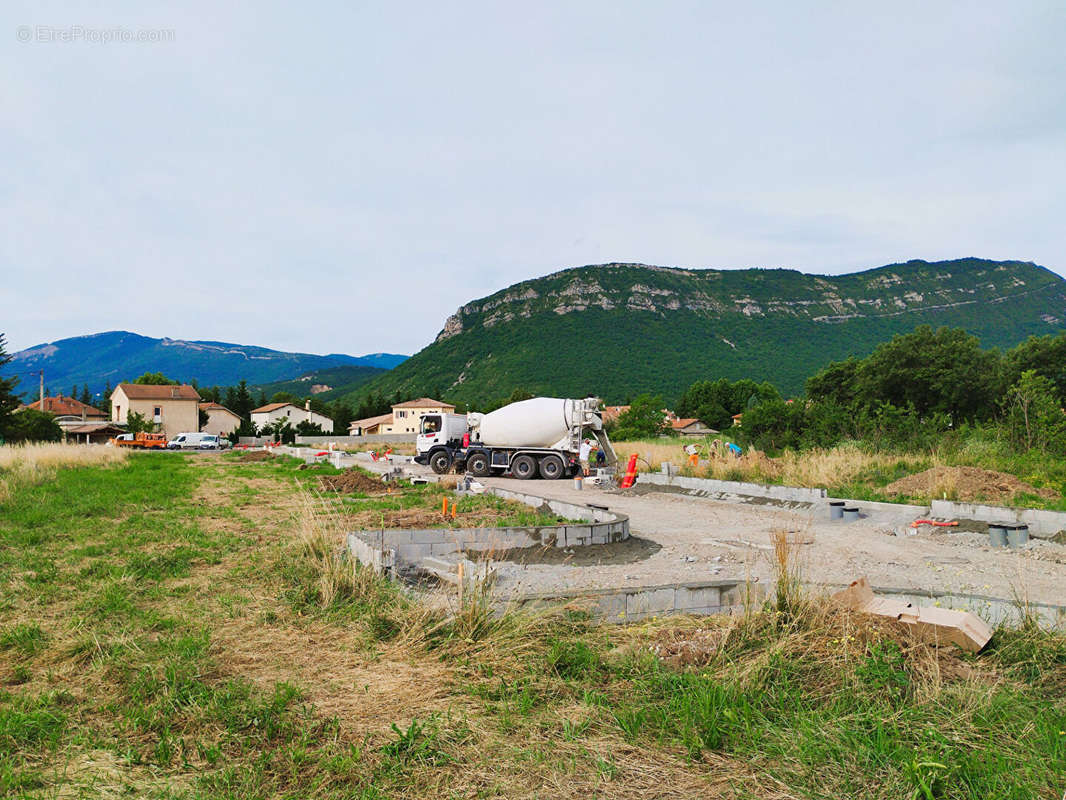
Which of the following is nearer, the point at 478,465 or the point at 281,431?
the point at 478,465

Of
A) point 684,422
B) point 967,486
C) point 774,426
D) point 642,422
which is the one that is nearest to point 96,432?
point 642,422

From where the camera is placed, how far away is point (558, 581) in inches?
299

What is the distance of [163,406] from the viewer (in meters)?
70.9

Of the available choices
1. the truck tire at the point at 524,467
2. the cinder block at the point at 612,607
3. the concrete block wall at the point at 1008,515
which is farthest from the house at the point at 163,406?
the cinder block at the point at 612,607

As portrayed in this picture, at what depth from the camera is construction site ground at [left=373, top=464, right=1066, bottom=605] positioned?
293 inches

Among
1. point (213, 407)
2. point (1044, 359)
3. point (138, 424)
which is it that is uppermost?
point (1044, 359)

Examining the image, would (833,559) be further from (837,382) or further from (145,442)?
(145,442)

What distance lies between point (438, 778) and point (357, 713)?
89 centimetres

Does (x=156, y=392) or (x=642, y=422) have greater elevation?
(x=156, y=392)

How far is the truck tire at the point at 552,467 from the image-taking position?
2427 centimetres

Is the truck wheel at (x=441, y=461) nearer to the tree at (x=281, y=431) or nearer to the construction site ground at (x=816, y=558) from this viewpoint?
the construction site ground at (x=816, y=558)

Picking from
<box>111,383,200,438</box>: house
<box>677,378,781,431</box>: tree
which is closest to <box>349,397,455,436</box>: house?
<box>111,383,200,438</box>: house

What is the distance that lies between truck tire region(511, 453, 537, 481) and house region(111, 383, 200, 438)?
57.3 m

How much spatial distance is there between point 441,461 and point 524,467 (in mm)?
4024
